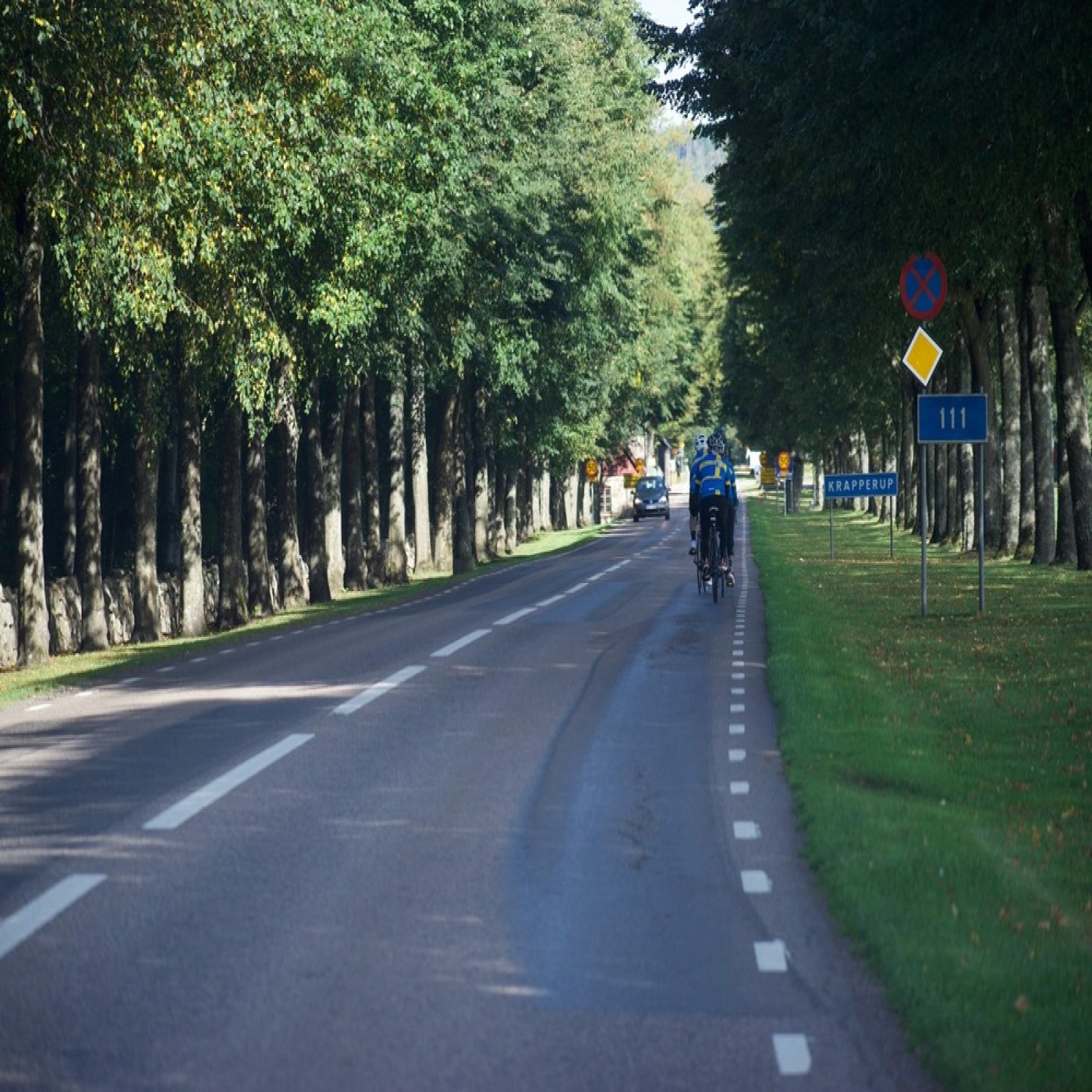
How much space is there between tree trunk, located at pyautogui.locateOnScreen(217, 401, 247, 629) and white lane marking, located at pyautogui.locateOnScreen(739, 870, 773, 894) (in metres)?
25.8

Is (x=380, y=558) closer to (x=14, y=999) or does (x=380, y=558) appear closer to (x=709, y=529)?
(x=709, y=529)

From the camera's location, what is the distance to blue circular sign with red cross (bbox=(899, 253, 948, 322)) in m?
21.5

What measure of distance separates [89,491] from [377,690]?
13.9 m

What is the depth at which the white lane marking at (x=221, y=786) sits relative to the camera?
10.1 m

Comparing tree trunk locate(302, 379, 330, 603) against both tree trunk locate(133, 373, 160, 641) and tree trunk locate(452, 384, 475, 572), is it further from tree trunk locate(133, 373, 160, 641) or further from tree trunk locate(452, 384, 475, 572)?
tree trunk locate(452, 384, 475, 572)

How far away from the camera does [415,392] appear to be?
42594 millimetres

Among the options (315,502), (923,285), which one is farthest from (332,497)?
(923,285)

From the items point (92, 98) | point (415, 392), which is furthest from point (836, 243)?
point (415, 392)

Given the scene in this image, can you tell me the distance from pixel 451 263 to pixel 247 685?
18144 millimetres

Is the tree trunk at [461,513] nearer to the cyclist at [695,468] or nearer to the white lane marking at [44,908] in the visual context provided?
the cyclist at [695,468]

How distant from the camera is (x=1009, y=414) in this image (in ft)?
125

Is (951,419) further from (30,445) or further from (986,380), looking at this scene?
(986,380)

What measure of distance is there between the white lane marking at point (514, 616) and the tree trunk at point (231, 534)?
7486 mm

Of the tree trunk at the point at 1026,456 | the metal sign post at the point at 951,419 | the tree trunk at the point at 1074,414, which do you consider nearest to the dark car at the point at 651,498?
the tree trunk at the point at 1026,456
